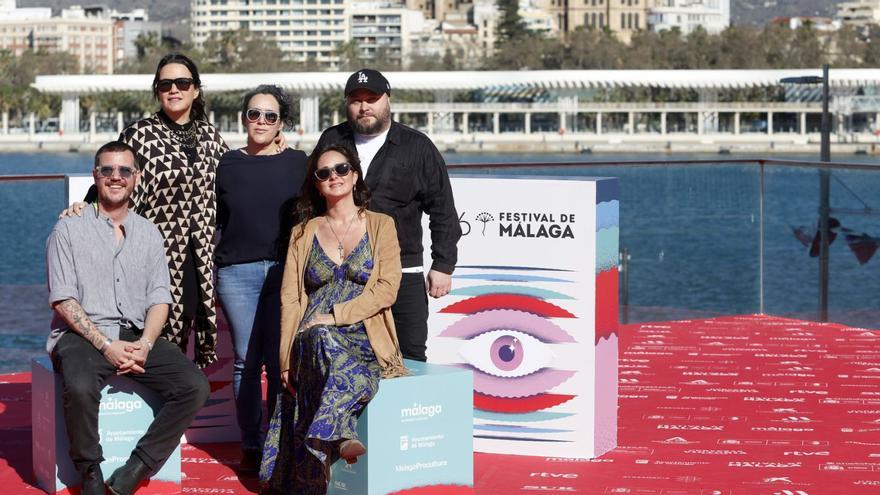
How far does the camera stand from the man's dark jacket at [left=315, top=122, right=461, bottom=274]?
176 inches

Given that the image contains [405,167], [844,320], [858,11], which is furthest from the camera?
[858,11]

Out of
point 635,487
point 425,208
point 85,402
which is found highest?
point 425,208

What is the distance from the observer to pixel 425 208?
4598 mm

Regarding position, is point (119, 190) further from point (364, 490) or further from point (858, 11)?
point (858, 11)

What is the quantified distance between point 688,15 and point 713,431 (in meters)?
178

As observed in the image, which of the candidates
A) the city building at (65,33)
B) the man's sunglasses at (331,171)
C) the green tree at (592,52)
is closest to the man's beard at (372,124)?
the man's sunglasses at (331,171)

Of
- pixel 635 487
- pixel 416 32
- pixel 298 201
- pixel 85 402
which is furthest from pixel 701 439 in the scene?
pixel 416 32

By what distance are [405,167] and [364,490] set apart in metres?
0.98

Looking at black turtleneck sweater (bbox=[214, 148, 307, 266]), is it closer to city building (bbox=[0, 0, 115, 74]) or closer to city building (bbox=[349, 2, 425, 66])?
city building (bbox=[0, 0, 115, 74])

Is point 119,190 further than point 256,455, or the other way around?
point 256,455

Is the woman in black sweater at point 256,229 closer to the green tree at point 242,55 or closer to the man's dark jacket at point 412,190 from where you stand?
the man's dark jacket at point 412,190

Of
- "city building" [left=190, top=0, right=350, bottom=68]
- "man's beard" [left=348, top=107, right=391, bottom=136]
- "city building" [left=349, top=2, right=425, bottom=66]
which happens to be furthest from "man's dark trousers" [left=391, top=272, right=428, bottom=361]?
"city building" [left=349, top=2, right=425, bottom=66]

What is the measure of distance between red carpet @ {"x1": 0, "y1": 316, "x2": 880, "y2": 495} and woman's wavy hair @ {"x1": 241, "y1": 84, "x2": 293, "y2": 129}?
1107 mm

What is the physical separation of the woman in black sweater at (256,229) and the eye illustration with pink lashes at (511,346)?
873mm
